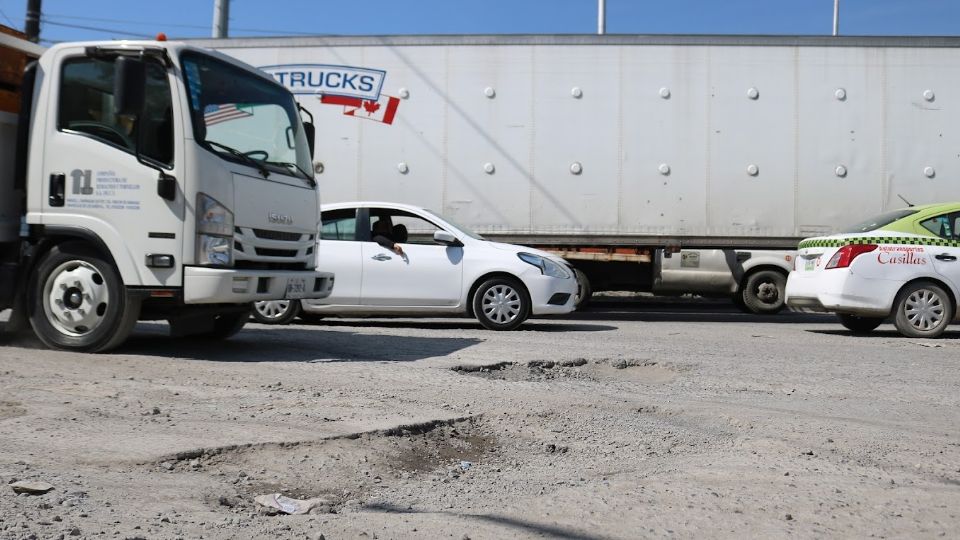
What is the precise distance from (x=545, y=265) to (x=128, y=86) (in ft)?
18.0

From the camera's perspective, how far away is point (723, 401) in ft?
19.0

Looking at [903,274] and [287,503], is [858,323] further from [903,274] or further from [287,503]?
[287,503]

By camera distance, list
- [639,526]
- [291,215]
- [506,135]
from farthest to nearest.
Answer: [506,135] < [291,215] < [639,526]

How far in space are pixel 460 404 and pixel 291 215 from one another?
2867 millimetres

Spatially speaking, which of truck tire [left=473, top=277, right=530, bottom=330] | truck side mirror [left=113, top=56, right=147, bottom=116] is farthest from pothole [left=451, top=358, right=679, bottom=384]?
truck side mirror [left=113, top=56, right=147, bottom=116]

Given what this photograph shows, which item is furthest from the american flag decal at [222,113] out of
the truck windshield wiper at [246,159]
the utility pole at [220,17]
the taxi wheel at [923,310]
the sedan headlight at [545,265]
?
the utility pole at [220,17]

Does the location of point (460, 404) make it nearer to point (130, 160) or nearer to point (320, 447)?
point (320, 447)

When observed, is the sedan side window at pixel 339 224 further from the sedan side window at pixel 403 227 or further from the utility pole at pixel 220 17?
the utility pole at pixel 220 17

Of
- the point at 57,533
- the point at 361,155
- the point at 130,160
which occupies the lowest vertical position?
the point at 57,533

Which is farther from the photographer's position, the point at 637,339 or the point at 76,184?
the point at 637,339

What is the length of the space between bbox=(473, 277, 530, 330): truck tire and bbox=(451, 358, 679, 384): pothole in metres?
2.93

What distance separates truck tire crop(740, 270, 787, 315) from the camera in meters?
14.1

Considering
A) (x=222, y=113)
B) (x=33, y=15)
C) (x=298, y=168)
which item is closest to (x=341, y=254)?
(x=298, y=168)

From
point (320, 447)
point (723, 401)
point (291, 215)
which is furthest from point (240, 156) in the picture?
point (723, 401)
